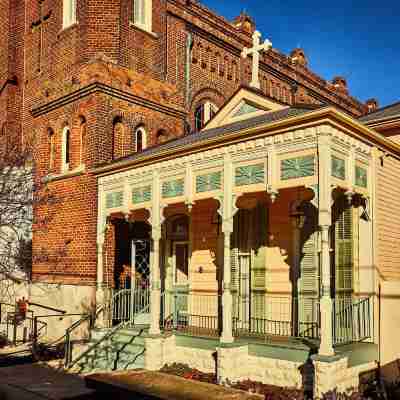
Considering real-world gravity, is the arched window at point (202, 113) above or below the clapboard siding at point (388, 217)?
above

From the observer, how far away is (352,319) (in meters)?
10.9

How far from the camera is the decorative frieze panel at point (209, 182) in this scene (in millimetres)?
11820

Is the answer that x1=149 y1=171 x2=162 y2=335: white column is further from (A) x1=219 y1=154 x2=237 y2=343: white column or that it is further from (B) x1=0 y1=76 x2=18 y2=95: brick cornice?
(B) x1=0 y1=76 x2=18 y2=95: brick cornice

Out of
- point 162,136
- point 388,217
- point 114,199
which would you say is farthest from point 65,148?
point 388,217

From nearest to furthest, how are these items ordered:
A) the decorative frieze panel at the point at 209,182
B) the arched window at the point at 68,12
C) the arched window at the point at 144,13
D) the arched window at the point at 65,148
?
the decorative frieze panel at the point at 209,182, the arched window at the point at 65,148, the arched window at the point at 68,12, the arched window at the point at 144,13

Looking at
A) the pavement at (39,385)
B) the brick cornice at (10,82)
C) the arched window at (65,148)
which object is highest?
the brick cornice at (10,82)

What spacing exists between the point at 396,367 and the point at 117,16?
40.4ft

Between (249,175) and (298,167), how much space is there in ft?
3.95

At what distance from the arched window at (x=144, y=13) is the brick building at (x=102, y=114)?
0.03m

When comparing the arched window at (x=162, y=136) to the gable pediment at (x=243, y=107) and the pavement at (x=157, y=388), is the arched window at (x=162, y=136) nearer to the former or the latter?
the gable pediment at (x=243, y=107)

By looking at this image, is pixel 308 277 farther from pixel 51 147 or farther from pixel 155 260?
pixel 51 147

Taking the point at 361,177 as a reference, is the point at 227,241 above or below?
below

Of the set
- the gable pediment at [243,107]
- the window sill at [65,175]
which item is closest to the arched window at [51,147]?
the window sill at [65,175]

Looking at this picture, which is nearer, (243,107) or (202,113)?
(243,107)
